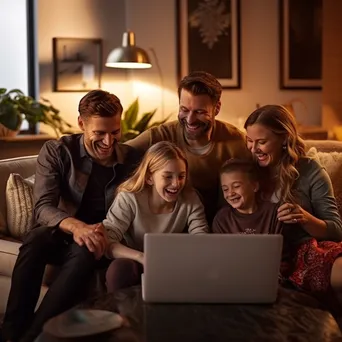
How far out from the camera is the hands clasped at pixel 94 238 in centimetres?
232

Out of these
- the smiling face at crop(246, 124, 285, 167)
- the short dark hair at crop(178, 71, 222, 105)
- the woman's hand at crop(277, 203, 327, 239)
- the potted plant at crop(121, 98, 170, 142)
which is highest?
the short dark hair at crop(178, 71, 222, 105)

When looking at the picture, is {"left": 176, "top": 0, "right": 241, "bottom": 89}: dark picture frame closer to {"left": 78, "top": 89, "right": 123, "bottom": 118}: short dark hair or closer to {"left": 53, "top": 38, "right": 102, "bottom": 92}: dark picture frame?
{"left": 53, "top": 38, "right": 102, "bottom": 92}: dark picture frame

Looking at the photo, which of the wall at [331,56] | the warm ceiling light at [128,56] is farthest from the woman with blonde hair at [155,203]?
the wall at [331,56]

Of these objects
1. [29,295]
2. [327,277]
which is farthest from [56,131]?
[327,277]

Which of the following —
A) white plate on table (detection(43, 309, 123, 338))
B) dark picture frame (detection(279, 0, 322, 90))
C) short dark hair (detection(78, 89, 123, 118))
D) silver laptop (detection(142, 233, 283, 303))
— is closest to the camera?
white plate on table (detection(43, 309, 123, 338))

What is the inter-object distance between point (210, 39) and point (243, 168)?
2.78 metres

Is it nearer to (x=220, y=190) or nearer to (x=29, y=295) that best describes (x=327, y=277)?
(x=220, y=190)

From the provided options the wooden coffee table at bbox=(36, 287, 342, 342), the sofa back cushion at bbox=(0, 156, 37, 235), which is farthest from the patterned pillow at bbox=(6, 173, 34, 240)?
the wooden coffee table at bbox=(36, 287, 342, 342)

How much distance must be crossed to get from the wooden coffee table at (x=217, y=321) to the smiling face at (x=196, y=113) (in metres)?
0.90

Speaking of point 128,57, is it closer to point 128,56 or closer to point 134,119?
point 128,56

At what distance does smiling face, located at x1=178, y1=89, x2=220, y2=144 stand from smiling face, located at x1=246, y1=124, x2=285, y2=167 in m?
0.21

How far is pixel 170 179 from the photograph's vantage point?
2389mm

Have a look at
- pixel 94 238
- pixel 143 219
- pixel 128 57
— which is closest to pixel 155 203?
pixel 143 219

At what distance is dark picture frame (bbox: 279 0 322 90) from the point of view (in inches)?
205
